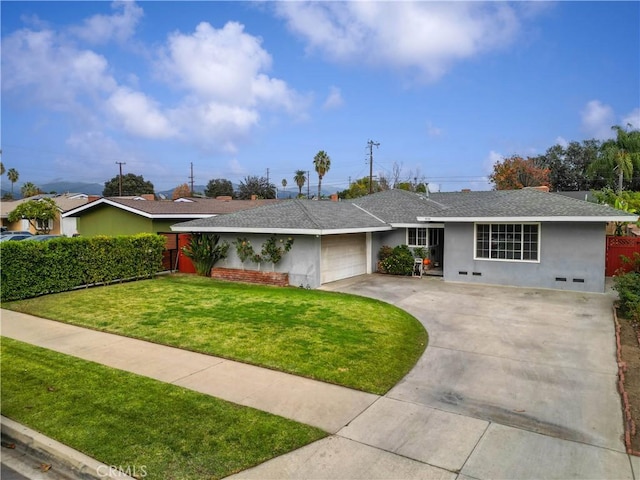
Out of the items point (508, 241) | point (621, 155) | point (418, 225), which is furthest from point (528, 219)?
point (621, 155)

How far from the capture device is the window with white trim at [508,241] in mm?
15297

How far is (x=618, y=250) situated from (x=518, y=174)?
32455mm

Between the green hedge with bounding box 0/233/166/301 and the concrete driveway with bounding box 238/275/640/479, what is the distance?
39.8 feet

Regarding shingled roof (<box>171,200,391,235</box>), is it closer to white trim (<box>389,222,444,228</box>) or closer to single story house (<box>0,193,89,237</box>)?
white trim (<box>389,222,444,228</box>)

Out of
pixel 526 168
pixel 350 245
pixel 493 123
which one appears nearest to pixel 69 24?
pixel 350 245

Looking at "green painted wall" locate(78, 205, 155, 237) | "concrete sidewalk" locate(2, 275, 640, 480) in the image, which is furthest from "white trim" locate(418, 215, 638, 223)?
"green painted wall" locate(78, 205, 155, 237)

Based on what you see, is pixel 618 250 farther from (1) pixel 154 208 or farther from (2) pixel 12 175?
(2) pixel 12 175

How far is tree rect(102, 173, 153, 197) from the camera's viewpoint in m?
73.6

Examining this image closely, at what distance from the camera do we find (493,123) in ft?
97.7

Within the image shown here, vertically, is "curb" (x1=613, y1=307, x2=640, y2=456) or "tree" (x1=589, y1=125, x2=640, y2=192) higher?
"tree" (x1=589, y1=125, x2=640, y2=192)

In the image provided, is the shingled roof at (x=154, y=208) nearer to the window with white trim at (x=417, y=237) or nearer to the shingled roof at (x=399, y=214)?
the shingled roof at (x=399, y=214)

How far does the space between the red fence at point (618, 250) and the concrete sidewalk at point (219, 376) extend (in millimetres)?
15474

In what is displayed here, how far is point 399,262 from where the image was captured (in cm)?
1847

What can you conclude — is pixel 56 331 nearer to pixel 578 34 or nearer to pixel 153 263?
pixel 153 263
